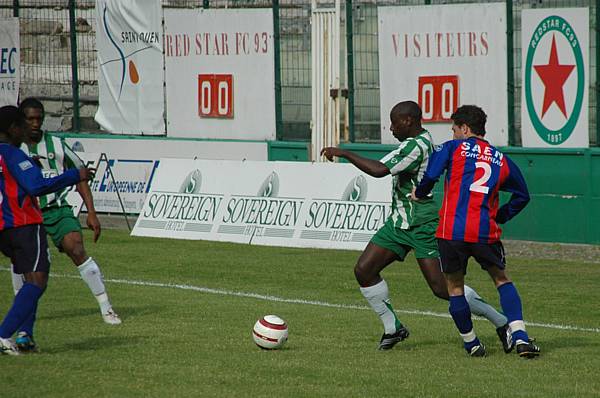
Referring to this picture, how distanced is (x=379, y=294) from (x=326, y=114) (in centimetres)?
998

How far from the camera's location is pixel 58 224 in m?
11.5

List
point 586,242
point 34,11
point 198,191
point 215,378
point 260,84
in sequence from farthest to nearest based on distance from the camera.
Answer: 1. point 34,11
2. point 260,84
3. point 198,191
4. point 586,242
5. point 215,378

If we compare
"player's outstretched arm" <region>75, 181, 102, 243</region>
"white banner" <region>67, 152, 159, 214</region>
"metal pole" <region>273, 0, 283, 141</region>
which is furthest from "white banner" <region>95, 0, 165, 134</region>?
"player's outstretched arm" <region>75, 181, 102, 243</region>

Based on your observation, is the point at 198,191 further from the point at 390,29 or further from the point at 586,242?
the point at 586,242

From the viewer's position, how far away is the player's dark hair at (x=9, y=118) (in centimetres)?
932

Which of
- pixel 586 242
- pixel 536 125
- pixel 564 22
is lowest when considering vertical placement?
pixel 586 242

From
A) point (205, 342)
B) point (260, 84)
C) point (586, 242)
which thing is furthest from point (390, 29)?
point (205, 342)

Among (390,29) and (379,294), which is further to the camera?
(390,29)

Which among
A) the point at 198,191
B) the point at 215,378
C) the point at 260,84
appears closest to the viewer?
the point at 215,378

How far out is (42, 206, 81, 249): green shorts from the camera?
37.7 ft

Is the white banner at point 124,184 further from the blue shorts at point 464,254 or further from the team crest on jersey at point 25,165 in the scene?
the blue shorts at point 464,254

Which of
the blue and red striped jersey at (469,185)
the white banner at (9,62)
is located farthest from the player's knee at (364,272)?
the white banner at (9,62)

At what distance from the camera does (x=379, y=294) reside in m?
10.1

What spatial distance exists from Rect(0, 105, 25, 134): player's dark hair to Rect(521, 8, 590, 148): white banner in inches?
394
